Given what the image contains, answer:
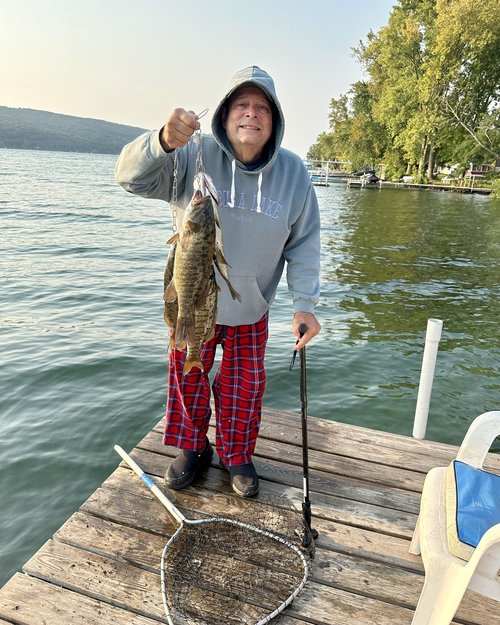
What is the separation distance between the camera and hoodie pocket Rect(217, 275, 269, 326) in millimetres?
3189

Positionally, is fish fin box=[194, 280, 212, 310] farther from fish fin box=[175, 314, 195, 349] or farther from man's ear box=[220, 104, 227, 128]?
man's ear box=[220, 104, 227, 128]

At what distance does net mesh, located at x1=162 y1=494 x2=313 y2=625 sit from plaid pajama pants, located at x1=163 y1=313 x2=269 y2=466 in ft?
1.89

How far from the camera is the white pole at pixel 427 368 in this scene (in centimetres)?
434

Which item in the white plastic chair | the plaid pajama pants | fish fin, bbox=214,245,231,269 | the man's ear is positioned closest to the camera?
the white plastic chair

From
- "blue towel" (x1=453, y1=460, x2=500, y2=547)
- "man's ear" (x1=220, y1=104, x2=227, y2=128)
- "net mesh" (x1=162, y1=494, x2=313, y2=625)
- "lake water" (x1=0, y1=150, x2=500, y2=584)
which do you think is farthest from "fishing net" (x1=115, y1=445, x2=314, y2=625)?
"man's ear" (x1=220, y1=104, x2=227, y2=128)

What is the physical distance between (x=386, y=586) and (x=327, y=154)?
113 metres

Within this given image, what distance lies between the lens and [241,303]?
10.6ft

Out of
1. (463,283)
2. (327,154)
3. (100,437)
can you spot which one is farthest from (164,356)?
(327,154)

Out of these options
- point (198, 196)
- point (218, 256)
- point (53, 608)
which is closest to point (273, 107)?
point (198, 196)

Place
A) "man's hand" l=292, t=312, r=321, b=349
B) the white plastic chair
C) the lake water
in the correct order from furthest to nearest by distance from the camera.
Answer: the lake water
"man's hand" l=292, t=312, r=321, b=349
the white plastic chair

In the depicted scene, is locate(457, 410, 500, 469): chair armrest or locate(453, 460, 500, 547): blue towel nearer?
locate(453, 460, 500, 547): blue towel

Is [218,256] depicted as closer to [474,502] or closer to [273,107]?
[273,107]

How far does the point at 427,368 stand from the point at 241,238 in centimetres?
237

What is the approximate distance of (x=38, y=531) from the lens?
432 cm
